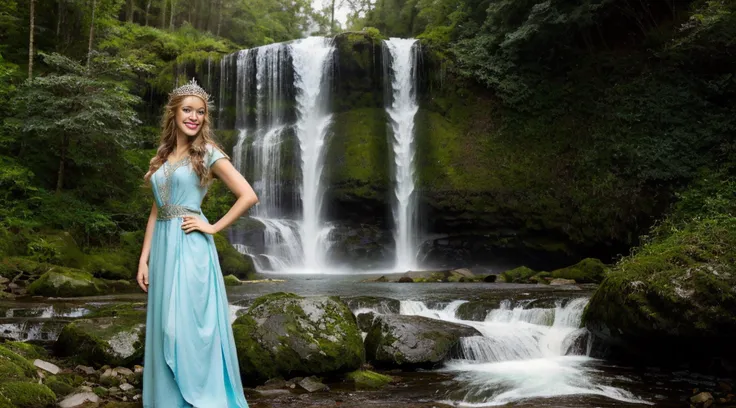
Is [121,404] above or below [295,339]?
below

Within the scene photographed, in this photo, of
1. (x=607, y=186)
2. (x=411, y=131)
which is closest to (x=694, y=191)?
(x=607, y=186)

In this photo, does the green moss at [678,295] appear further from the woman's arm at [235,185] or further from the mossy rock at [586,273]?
the mossy rock at [586,273]

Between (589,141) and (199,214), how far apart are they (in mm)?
20645

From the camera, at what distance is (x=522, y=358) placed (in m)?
8.61

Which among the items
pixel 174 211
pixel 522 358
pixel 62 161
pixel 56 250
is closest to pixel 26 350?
pixel 174 211

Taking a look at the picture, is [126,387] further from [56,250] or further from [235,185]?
[56,250]

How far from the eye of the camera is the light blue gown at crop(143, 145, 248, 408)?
2.88 meters

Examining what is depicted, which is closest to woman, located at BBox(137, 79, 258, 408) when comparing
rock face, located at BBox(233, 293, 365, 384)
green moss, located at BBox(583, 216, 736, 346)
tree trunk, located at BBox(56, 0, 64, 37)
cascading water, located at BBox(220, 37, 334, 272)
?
rock face, located at BBox(233, 293, 365, 384)

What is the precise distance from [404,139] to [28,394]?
20.1 m

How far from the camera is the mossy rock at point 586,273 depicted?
15.5 m

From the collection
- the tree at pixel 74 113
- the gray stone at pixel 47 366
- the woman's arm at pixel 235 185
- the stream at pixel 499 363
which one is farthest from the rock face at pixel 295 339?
the tree at pixel 74 113

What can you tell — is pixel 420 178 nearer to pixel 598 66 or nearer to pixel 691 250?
pixel 598 66

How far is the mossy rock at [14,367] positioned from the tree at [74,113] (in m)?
11.0

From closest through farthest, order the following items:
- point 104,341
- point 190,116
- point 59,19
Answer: point 190,116, point 104,341, point 59,19
